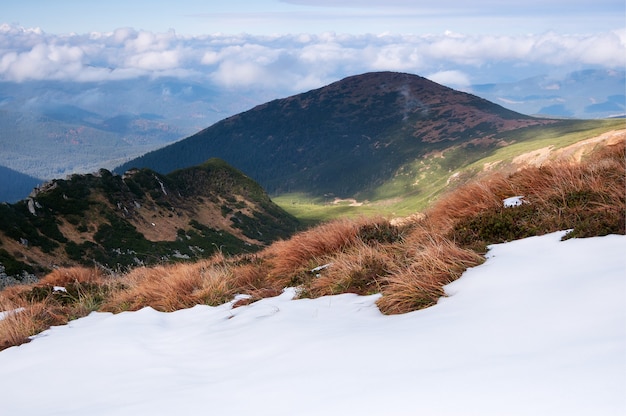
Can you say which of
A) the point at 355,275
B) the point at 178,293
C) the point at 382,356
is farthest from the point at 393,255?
the point at 382,356

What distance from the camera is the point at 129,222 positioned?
7844 centimetres

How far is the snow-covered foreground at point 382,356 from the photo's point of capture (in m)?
3.32

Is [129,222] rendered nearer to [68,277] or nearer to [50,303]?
[68,277]

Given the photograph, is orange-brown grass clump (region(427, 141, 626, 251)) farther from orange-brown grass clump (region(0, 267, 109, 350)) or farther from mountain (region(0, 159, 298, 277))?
mountain (region(0, 159, 298, 277))

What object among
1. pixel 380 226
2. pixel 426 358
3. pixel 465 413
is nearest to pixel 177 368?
pixel 426 358

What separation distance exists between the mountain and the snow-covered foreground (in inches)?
1793

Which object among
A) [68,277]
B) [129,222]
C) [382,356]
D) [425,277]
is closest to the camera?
[382,356]

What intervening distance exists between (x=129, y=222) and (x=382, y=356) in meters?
79.9

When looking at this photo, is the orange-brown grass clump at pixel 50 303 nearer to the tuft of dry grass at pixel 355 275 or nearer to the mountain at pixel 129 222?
the tuft of dry grass at pixel 355 275

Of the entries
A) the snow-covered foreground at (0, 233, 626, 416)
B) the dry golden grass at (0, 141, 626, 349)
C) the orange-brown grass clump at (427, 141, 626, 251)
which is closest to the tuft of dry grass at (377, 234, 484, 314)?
the dry golden grass at (0, 141, 626, 349)

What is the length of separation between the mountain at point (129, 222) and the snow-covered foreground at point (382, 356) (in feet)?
149

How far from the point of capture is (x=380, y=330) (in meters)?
5.25

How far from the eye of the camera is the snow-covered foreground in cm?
332

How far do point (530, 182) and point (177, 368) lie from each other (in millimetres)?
8107
